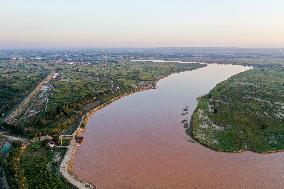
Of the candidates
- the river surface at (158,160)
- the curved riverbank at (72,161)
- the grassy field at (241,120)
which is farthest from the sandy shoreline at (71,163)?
the grassy field at (241,120)

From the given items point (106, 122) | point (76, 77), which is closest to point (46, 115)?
point (106, 122)

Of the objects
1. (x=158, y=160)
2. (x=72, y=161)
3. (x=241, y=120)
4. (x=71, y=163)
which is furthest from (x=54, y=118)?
(x=241, y=120)

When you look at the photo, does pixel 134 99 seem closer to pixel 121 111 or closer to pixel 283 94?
pixel 121 111

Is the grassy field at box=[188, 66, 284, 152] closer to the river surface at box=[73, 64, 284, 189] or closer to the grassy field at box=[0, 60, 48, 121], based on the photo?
the river surface at box=[73, 64, 284, 189]

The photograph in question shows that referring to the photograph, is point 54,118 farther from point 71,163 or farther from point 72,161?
point 71,163

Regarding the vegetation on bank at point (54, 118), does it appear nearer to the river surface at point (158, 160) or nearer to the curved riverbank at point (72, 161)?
the curved riverbank at point (72, 161)

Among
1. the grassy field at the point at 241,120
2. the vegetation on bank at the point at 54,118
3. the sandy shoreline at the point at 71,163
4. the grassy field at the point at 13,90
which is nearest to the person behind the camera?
the sandy shoreline at the point at 71,163
